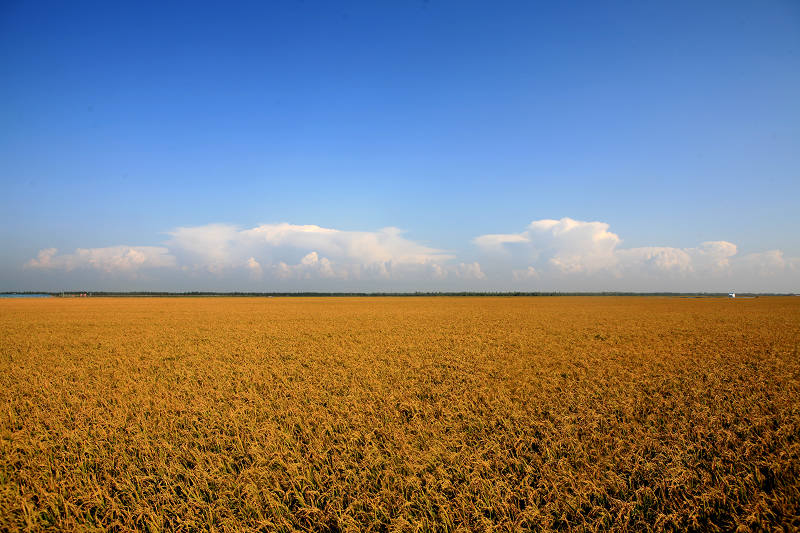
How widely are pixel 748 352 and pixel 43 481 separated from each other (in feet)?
65.2

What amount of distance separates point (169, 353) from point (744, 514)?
1571 centimetres

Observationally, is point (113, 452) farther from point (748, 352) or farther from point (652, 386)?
point (748, 352)

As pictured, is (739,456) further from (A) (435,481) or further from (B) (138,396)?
(B) (138,396)

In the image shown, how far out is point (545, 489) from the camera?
4.20 m

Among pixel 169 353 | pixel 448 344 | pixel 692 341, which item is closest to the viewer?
pixel 169 353

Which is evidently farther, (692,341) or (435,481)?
(692,341)

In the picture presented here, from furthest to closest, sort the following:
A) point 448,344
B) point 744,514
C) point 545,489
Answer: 1. point 448,344
2. point 545,489
3. point 744,514

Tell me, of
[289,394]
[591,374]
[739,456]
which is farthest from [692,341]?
[289,394]

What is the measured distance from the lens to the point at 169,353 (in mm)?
14266

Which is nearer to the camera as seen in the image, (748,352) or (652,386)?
(652,386)

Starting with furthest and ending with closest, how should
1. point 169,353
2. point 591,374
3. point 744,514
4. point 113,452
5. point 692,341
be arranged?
1. point 692,341
2. point 169,353
3. point 591,374
4. point 113,452
5. point 744,514

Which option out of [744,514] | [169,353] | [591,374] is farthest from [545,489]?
[169,353]

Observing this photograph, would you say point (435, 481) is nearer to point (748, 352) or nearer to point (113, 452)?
point (113, 452)

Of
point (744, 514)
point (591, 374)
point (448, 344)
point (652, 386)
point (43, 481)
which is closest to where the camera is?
point (744, 514)
